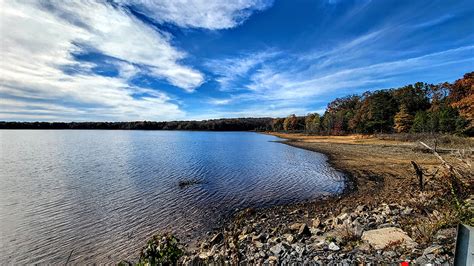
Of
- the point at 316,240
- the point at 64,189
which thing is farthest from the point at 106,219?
the point at 316,240

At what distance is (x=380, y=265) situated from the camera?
4.62 metres

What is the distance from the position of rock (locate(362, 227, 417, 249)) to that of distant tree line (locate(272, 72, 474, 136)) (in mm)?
24990

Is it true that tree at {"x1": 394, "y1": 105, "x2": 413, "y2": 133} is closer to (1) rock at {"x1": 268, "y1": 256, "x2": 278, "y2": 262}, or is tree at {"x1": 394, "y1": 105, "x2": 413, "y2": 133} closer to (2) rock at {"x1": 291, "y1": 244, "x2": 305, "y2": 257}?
(2) rock at {"x1": 291, "y1": 244, "x2": 305, "y2": 257}

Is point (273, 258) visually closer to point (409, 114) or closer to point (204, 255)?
point (204, 255)

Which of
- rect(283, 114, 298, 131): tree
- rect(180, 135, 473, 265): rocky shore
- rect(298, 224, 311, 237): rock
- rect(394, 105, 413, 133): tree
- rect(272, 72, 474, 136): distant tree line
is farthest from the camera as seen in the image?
rect(283, 114, 298, 131): tree

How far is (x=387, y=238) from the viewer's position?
5977 millimetres

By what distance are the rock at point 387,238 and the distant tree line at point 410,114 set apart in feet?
82.0

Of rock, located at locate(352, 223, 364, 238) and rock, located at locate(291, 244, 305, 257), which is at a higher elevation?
rock, located at locate(352, 223, 364, 238)

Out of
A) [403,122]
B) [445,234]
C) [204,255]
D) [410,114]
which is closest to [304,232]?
[204,255]

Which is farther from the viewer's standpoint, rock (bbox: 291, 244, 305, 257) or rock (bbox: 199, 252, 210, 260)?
rock (bbox: 199, 252, 210, 260)

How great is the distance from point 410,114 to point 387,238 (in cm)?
7770

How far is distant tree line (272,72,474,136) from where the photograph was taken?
48.3 m

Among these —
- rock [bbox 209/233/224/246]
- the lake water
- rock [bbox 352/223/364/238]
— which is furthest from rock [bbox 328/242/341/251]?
the lake water

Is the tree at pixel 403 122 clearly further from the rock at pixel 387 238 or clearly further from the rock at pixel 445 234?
the rock at pixel 445 234
